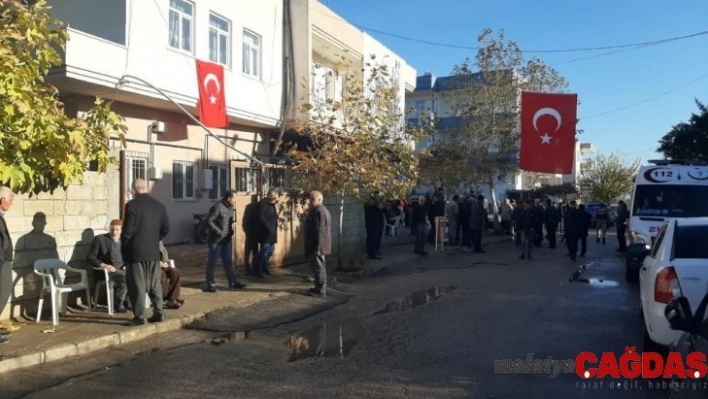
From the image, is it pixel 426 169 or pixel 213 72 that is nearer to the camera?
pixel 213 72

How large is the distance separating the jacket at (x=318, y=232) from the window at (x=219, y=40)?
7.69 m

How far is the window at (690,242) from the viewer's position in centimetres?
593

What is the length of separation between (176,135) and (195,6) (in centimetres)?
340

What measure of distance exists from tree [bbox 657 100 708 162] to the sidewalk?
67.8ft

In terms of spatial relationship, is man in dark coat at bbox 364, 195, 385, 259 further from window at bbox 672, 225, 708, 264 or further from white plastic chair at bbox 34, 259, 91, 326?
window at bbox 672, 225, 708, 264

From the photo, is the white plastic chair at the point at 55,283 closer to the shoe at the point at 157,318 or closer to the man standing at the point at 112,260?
the man standing at the point at 112,260

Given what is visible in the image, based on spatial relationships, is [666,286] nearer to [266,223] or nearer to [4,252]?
[4,252]

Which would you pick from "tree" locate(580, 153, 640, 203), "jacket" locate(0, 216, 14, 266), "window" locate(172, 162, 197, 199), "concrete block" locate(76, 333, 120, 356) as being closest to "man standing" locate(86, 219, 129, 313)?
"concrete block" locate(76, 333, 120, 356)

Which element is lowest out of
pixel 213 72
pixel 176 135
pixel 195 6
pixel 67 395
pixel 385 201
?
pixel 67 395

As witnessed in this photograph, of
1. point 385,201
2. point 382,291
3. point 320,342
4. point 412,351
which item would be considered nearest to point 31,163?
point 320,342

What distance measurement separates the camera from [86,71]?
41.1 feet

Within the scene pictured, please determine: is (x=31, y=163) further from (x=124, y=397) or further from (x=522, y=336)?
(x=522, y=336)

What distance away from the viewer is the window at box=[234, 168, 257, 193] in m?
12.9

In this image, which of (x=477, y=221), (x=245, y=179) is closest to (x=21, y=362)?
(x=245, y=179)
